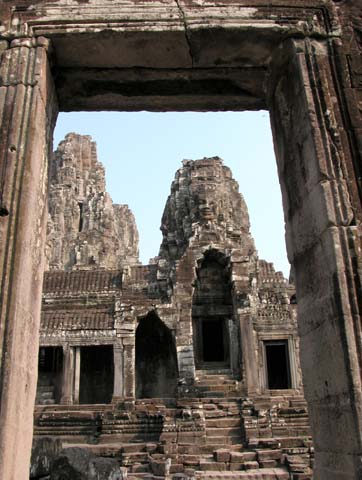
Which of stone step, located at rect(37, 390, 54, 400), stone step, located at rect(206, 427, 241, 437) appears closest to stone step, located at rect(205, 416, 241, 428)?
stone step, located at rect(206, 427, 241, 437)

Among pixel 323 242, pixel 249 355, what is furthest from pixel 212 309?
pixel 323 242

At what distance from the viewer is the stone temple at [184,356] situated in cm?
1287

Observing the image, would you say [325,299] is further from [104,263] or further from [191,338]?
[104,263]

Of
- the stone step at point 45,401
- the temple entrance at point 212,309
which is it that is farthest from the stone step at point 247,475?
the stone step at point 45,401

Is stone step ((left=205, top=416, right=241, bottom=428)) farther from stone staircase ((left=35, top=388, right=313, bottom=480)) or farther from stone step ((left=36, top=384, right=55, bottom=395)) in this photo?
stone step ((left=36, top=384, right=55, bottom=395))

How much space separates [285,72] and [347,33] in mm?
558

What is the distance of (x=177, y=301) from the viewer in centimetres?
2014

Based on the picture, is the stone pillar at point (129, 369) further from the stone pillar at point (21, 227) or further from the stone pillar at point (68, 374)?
the stone pillar at point (21, 227)

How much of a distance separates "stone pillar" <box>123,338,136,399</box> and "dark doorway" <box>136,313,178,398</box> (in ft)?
5.55

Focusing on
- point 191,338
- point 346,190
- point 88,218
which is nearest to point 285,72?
point 346,190

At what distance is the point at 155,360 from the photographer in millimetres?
21547

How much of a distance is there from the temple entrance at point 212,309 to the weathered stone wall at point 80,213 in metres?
15.3

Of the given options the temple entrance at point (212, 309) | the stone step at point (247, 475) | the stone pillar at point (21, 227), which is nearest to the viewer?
the stone pillar at point (21, 227)

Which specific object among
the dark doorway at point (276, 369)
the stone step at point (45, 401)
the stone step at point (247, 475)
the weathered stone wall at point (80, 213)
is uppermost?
the weathered stone wall at point (80, 213)
